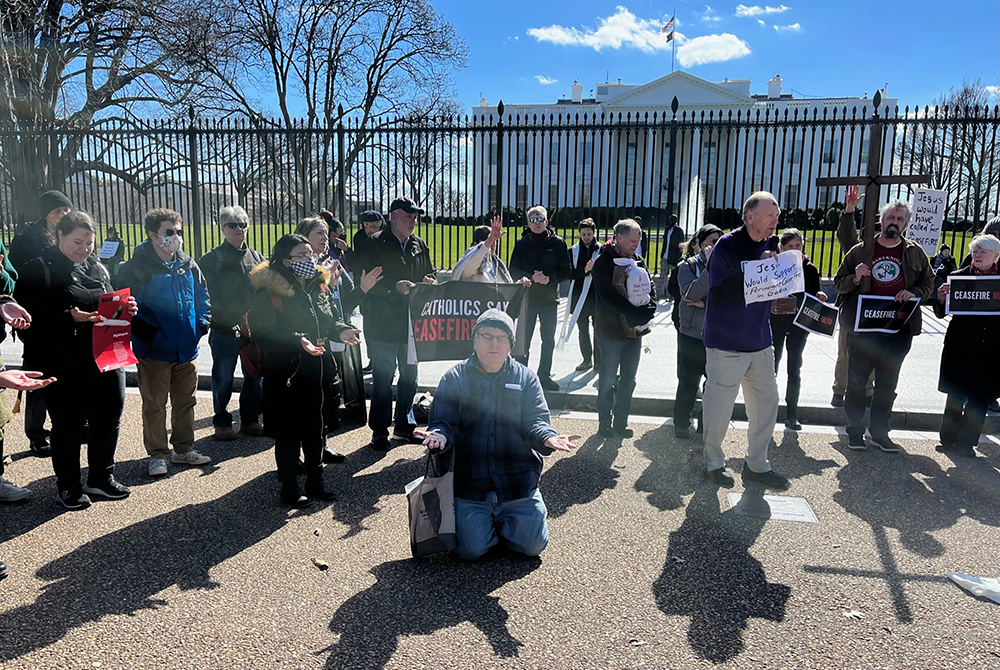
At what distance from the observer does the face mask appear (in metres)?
4.46

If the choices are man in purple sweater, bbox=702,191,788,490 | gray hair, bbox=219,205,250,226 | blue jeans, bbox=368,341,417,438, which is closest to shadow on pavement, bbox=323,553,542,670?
man in purple sweater, bbox=702,191,788,490

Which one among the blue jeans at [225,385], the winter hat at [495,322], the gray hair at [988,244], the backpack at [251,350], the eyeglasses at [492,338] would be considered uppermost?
the gray hair at [988,244]

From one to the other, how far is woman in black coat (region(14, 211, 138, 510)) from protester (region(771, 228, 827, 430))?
17.3 feet

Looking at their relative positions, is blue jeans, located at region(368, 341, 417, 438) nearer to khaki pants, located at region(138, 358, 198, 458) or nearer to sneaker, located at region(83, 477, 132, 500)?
khaki pants, located at region(138, 358, 198, 458)

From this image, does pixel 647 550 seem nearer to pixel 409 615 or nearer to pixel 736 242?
pixel 409 615

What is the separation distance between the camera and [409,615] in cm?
320

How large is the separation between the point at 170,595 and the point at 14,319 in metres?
1.77

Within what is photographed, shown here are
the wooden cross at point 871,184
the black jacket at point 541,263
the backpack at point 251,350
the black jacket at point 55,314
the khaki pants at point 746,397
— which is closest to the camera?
the black jacket at point 55,314

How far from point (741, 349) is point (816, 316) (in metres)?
1.62

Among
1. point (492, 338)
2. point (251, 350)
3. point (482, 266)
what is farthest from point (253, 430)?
point (492, 338)

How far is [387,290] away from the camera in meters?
5.66

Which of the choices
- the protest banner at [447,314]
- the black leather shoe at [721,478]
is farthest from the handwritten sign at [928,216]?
the protest banner at [447,314]

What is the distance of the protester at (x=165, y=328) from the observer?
4.84m

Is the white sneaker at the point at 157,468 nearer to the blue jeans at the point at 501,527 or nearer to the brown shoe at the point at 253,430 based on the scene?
the brown shoe at the point at 253,430
